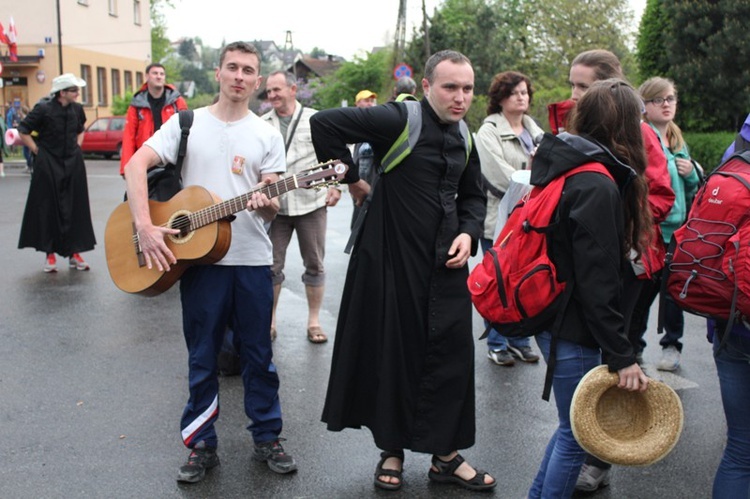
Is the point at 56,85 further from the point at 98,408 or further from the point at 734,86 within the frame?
the point at 734,86

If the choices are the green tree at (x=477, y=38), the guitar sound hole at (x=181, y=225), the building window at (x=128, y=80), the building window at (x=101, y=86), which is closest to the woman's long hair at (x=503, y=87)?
the guitar sound hole at (x=181, y=225)

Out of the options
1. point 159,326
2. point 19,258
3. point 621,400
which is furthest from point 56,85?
point 621,400

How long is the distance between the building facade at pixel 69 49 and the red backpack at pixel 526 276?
115 feet

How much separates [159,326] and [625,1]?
41048mm

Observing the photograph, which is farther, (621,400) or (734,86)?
(734,86)

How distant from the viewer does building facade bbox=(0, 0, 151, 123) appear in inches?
1473

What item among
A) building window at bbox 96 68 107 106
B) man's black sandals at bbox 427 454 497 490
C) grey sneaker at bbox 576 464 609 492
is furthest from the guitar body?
building window at bbox 96 68 107 106

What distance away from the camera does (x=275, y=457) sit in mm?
4242

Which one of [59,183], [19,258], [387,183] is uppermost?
[387,183]

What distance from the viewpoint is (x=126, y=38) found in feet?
149

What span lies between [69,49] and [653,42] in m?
29.3

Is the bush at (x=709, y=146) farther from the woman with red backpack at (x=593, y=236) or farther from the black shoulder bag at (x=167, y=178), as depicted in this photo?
the black shoulder bag at (x=167, y=178)

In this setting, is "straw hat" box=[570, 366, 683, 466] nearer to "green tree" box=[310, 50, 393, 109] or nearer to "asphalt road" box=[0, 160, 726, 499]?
"asphalt road" box=[0, 160, 726, 499]

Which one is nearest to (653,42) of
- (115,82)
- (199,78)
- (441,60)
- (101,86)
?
(441,60)
